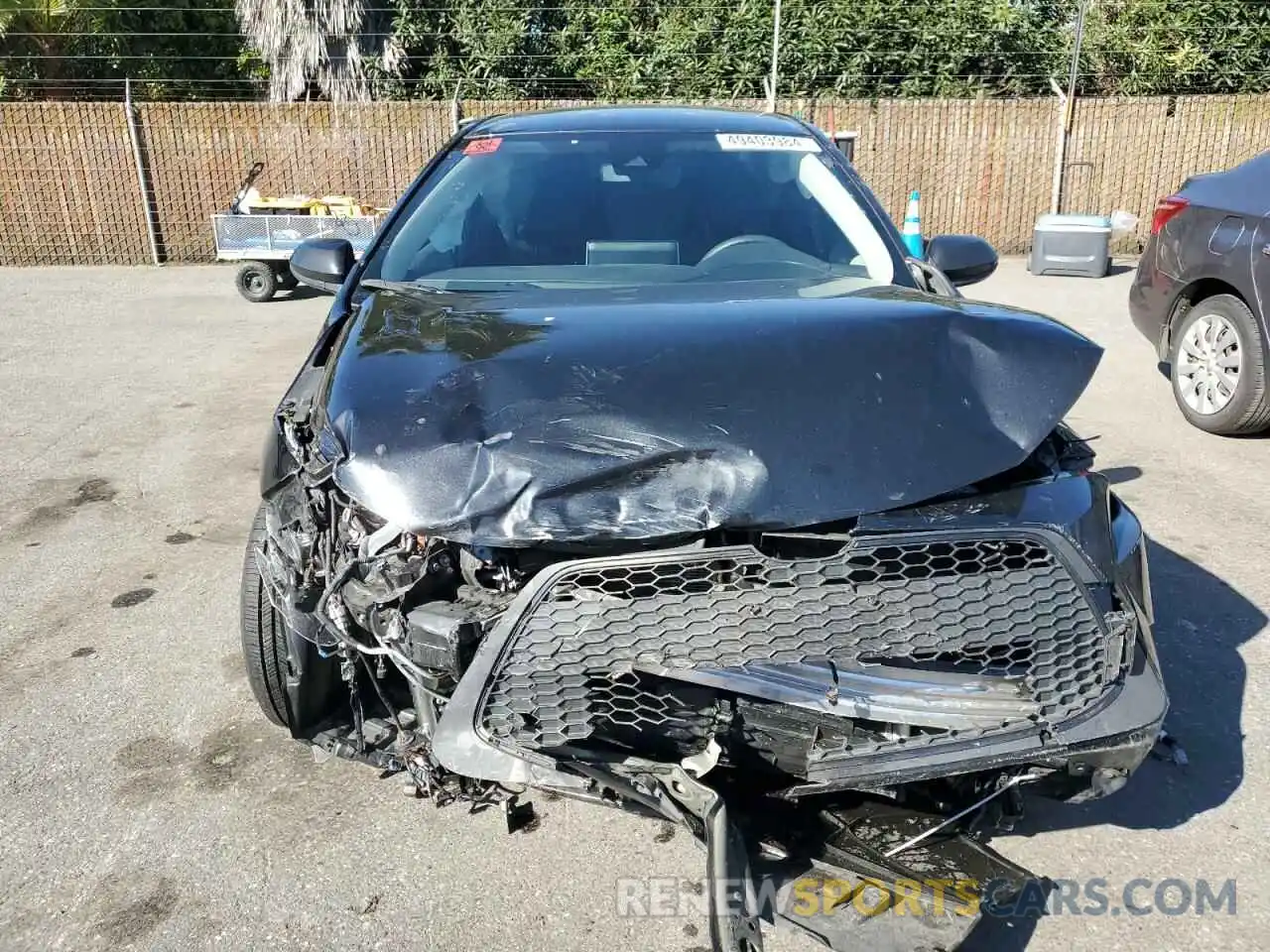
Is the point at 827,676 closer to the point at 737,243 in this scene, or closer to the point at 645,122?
the point at 737,243

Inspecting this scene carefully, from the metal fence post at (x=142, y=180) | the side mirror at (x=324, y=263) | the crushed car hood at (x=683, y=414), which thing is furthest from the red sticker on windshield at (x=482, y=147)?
the metal fence post at (x=142, y=180)

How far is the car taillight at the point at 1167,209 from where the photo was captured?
5.78 meters

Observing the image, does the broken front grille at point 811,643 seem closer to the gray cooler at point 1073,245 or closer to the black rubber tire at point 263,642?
the black rubber tire at point 263,642

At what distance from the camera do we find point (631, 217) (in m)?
3.33

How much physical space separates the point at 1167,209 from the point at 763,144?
11.7ft

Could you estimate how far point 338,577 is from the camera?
2.11 metres

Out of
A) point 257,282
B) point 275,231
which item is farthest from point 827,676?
point 257,282

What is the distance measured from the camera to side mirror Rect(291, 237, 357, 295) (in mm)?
3508

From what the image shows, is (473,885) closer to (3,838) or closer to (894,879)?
(894,879)

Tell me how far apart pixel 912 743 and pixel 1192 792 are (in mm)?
1270

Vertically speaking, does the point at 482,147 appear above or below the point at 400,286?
above

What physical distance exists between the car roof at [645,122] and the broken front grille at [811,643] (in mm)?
2240

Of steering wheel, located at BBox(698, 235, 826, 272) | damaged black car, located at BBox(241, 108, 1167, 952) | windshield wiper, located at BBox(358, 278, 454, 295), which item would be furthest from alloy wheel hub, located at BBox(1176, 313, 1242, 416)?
windshield wiper, located at BBox(358, 278, 454, 295)

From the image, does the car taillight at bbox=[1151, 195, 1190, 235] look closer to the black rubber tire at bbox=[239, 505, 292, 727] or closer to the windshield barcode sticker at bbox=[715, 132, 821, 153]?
the windshield barcode sticker at bbox=[715, 132, 821, 153]
